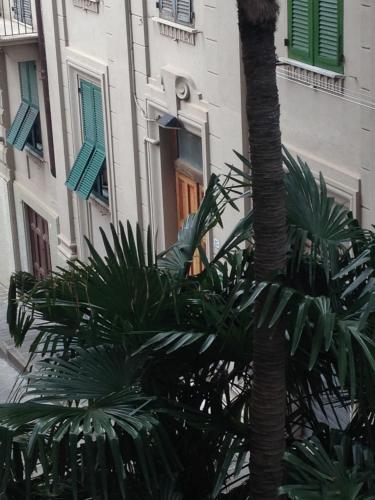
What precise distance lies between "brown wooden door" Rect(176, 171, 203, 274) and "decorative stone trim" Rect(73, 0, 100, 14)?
2980 mm

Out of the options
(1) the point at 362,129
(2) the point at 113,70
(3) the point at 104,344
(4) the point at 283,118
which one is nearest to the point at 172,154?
(2) the point at 113,70

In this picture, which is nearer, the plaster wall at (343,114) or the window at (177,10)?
the plaster wall at (343,114)

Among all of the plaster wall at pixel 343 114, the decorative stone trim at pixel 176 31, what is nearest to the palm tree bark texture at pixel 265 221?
the plaster wall at pixel 343 114

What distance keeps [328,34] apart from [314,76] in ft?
1.75

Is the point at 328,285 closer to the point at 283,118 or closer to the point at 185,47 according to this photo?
the point at 283,118

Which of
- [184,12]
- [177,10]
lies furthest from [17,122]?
[184,12]

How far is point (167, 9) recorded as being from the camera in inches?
576

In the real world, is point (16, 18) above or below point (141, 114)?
above

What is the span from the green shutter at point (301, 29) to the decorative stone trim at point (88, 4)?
5.44 m

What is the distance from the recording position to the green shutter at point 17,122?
2102 cm

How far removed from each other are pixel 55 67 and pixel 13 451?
12468 millimetres

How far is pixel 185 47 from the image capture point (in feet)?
47.0

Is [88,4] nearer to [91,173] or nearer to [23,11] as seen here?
[91,173]

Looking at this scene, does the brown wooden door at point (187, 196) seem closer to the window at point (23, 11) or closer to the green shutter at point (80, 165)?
the green shutter at point (80, 165)
